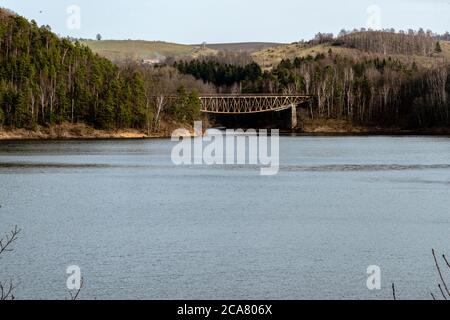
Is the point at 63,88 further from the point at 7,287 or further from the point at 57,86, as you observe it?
the point at 7,287

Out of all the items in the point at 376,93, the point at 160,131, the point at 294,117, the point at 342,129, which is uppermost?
the point at 376,93

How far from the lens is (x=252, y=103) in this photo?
192000 millimetres

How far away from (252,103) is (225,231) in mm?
158071

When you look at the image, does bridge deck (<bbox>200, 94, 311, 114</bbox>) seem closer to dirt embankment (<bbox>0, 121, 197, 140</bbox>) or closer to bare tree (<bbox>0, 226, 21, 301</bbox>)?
dirt embankment (<bbox>0, 121, 197, 140</bbox>)

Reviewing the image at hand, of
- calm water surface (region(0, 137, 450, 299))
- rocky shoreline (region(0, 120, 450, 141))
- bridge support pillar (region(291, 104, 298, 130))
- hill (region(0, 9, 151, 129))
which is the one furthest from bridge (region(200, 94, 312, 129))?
calm water surface (region(0, 137, 450, 299))

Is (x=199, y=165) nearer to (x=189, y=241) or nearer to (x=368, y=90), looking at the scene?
(x=189, y=241)

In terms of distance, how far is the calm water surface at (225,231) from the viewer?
2480cm

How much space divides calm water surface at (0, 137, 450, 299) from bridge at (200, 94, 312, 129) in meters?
113

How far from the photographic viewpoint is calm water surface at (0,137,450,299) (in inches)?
976

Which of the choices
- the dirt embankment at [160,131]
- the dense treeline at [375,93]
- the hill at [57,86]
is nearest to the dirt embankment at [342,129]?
the dirt embankment at [160,131]

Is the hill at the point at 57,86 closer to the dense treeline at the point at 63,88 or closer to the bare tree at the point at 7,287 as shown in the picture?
the dense treeline at the point at 63,88

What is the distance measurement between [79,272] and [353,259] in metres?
9.23

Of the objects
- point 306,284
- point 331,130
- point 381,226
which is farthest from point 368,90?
point 306,284

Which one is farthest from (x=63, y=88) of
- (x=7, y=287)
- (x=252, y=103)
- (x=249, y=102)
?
(x=7, y=287)
